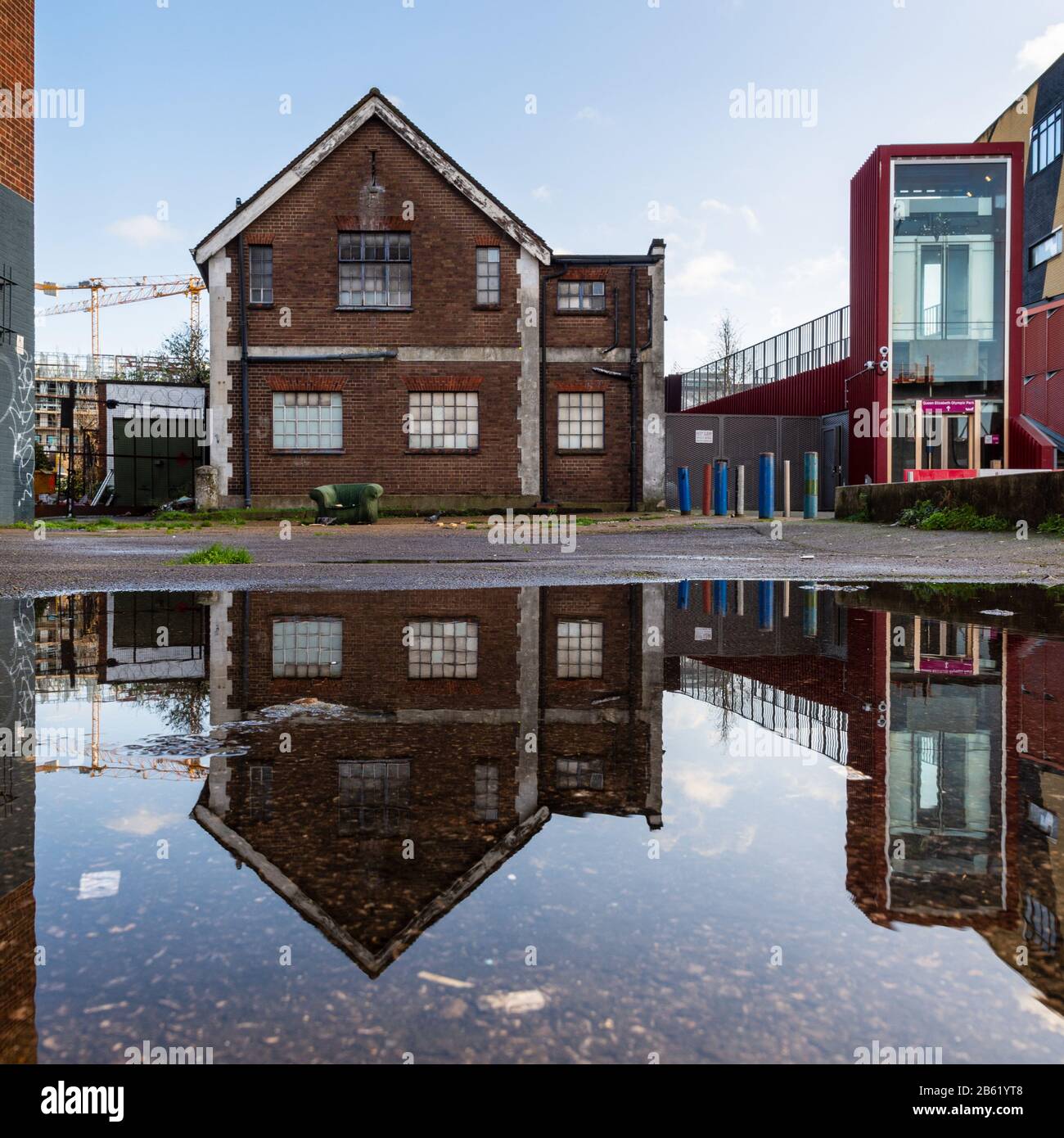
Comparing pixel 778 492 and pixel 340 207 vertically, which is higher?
pixel 340 207

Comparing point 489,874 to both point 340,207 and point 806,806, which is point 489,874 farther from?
point 340,207

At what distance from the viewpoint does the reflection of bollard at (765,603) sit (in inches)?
214

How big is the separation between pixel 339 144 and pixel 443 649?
68.5 ft

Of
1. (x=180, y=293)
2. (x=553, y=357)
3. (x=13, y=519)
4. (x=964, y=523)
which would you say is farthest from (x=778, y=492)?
(x=180, y=293)

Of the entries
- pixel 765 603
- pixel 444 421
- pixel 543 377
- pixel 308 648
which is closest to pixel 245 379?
pixel 444 421

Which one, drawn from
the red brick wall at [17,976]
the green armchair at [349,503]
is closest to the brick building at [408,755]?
the red brick wall at [17,976]

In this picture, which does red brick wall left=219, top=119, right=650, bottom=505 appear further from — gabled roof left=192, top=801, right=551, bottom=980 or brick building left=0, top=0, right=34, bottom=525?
gabled roof left=192, top=801, right=551, bottom=980

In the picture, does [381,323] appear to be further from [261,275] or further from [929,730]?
[929,730]

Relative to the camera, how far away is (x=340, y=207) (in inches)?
890

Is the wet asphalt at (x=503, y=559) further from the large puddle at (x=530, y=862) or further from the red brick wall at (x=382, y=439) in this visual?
the red brick wall at (x=382, y=439)

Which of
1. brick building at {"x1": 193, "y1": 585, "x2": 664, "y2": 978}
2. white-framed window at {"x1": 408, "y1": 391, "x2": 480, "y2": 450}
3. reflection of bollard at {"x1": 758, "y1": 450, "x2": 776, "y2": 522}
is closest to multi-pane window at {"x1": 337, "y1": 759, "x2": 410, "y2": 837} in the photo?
brick building at {"x1": 193, "y1": 585, "x2": 664, "y2": 978}

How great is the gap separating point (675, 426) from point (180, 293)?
95.5 m

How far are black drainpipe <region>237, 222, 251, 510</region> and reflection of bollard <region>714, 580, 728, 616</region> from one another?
53.8 feet

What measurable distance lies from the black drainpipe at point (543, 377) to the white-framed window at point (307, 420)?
440 centimetres
